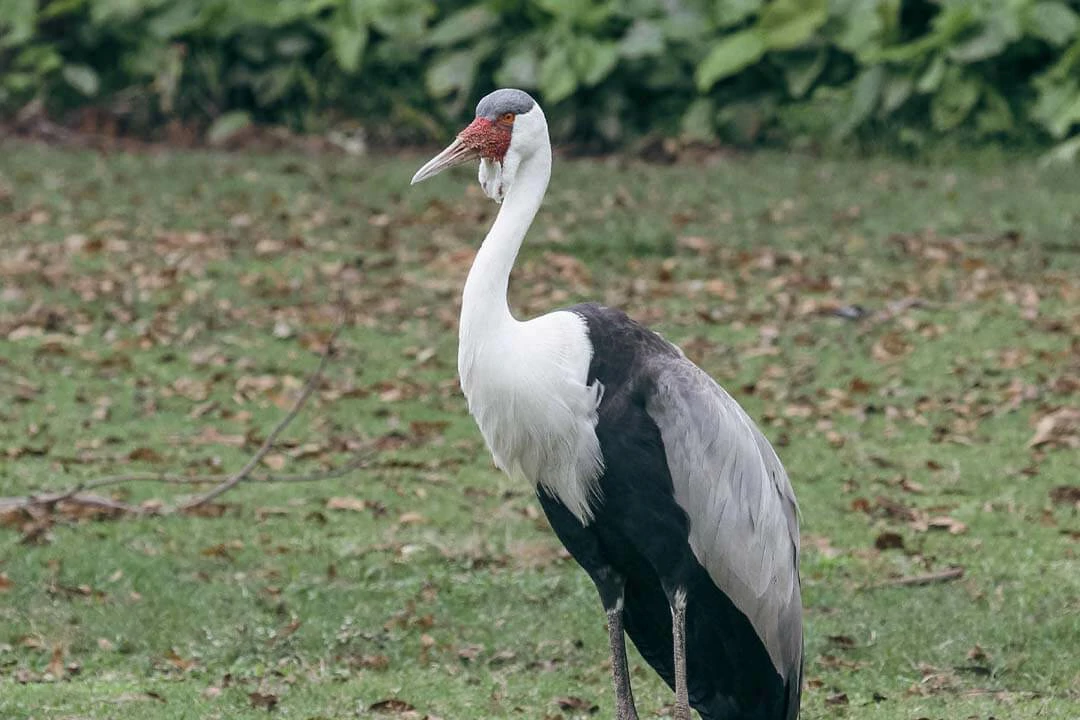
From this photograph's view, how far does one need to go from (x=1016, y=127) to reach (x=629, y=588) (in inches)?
417

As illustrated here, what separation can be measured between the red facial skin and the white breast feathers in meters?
0.54

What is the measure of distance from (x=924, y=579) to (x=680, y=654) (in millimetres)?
2341

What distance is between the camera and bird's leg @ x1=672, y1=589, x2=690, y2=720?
497cm

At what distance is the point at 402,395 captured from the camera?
9734mm

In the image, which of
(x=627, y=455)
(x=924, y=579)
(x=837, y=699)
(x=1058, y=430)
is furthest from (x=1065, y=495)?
(x=627, y=455)

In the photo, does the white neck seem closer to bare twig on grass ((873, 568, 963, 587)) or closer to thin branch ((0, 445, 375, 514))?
bare twig on grass ((873, 568, 963, 587))

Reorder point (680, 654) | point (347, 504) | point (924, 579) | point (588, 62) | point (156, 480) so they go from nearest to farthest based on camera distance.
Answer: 1. point (680, 654)
2. point (924, 579)
3. point (156, 480)
4. point (347, 504)
5. point (588, 62)

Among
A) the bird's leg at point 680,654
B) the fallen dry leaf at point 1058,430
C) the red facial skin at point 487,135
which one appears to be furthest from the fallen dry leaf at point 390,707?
the fallen dry leaf at point 1058,430

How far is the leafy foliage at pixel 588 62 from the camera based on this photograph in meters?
14.6

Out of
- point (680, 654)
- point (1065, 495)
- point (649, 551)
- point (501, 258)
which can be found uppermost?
point (501, 258)

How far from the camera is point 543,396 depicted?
4871 mm

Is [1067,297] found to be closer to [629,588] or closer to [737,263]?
[737,263]

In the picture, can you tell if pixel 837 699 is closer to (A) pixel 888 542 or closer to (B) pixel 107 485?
(A) pixel 888 542

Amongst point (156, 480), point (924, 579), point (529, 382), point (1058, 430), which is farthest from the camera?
point (1058, 430)
